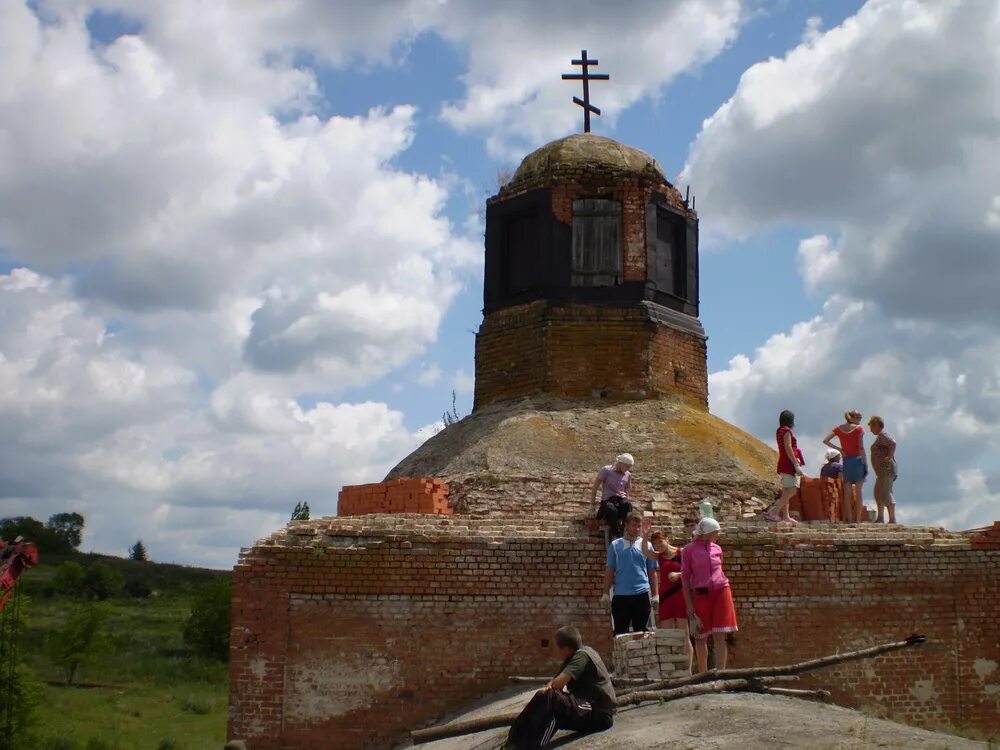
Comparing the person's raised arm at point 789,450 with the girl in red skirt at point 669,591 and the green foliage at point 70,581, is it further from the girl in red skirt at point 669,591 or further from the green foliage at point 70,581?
the green foliage at point 70,581

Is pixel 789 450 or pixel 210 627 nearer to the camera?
pixel 789 450

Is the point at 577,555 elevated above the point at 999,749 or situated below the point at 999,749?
above

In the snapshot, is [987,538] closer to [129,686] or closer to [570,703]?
Answer: [570,703]

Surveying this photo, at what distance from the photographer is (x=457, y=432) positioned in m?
13.1

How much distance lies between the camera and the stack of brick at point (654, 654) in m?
7.80

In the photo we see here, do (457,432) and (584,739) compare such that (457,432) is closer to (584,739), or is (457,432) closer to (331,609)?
(331,609)

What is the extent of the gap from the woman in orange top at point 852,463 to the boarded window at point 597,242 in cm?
360

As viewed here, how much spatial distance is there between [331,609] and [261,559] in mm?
806

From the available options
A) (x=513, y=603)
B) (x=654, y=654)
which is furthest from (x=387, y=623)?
(x=654, y=654)

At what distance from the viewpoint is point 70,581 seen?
158ft

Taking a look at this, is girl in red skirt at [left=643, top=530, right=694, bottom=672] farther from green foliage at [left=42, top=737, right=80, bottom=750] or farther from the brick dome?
green foliage at [left=42, top=737, right=80, bottom=750]

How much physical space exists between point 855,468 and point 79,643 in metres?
26.2

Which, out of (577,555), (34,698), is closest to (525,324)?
(577,555)

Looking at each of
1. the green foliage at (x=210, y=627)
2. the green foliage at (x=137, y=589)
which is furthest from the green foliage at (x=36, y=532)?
the green foliage at (x=210, y=627)
